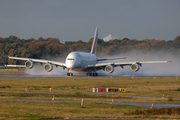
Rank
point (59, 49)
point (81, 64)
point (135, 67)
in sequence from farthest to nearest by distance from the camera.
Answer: point (59, 49) → point (81, 64) → point (135, 67)

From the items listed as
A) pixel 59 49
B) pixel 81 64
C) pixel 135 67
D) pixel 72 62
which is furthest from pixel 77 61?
pixel 59 49

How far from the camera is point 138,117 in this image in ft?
78.4

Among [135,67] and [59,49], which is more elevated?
[59,49]

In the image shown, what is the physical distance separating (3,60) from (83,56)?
6844 centimetres

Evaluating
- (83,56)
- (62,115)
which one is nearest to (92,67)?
(83,56)

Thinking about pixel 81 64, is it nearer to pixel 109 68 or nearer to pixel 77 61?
pixel 77 61

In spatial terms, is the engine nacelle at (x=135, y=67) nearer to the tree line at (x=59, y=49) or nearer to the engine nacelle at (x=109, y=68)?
the engine nacelle at (x=109, y=68)

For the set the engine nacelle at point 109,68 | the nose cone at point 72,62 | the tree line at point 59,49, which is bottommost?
the engine nacelle at point 109,68

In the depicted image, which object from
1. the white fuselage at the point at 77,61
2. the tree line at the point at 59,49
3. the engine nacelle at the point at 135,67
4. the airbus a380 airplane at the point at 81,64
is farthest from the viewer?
the tree line at the point at 59,49

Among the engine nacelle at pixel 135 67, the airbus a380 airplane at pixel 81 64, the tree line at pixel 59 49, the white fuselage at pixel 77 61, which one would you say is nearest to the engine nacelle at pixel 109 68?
the airbus a380 airplane at pixel 81 64

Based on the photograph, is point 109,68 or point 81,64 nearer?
point 109,68

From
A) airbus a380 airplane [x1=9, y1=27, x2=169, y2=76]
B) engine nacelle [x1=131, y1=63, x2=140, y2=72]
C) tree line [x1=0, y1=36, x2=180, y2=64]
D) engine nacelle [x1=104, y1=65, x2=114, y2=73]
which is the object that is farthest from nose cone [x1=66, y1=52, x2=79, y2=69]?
tree line [x1=0, y1=36, x2=180, y2=64]

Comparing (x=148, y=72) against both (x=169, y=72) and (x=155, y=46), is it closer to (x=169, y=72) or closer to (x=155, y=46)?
(x=169, y=72)

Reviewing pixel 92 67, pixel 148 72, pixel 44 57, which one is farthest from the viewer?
pixel 44 57
